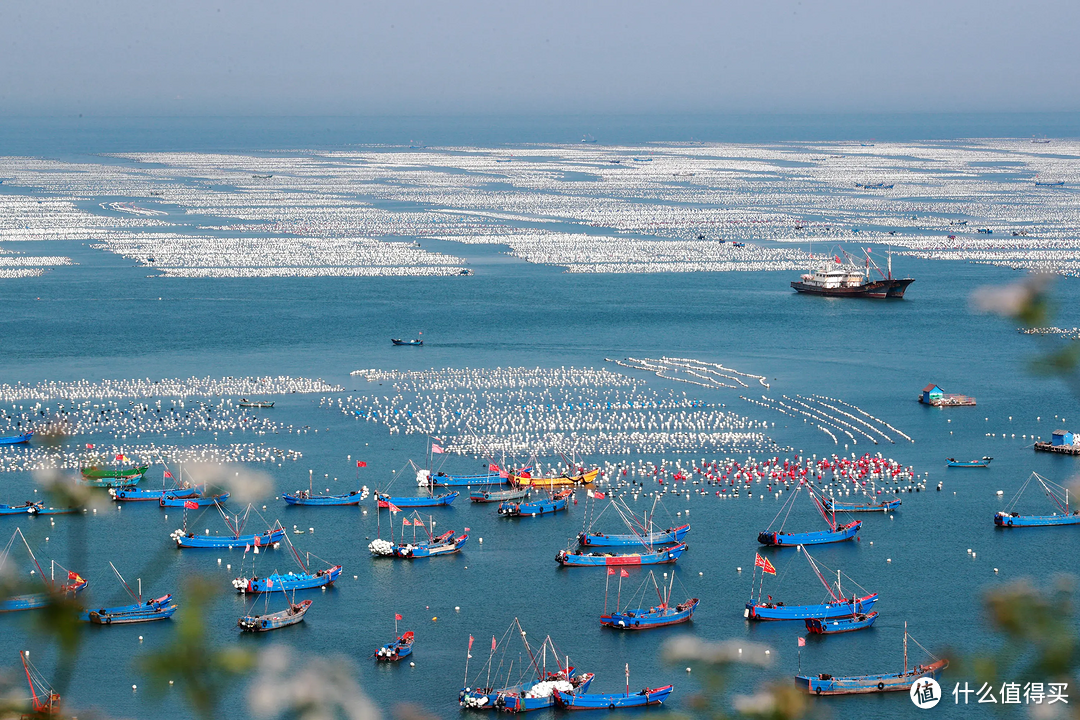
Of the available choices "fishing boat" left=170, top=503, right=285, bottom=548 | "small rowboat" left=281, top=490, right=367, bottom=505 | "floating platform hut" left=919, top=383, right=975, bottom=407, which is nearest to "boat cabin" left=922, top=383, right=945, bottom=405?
"floating platform hut" left=919, top=383, right=975, bottom=407

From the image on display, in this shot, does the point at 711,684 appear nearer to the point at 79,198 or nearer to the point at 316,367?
the point at 316,367

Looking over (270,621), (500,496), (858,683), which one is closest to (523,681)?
(270,621)

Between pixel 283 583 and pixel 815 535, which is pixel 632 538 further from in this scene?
pixel 283 583

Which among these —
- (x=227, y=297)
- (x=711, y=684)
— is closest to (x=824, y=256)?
(x=227, y=297)

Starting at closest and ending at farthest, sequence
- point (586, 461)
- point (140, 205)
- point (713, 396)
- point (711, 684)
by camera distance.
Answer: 1. point (711, 684)
2. point (586, 461)
3. point (713, 396)
4. point (140, 205)

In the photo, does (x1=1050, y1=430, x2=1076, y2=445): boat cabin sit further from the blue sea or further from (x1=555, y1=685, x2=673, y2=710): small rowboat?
(x1=555, y1=685, x2=673, y2=710): small rowboat

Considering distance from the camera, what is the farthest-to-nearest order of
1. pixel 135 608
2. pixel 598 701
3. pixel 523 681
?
pixel 135 608 → pixel 523 681 → pixel 598 701

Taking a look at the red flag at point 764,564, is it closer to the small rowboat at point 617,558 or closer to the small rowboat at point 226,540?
the small rowboat at point 617,558
